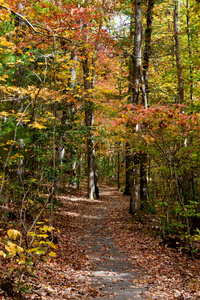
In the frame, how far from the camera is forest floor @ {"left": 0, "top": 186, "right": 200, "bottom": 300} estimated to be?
4.40 m

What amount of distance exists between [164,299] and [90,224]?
5967 mm

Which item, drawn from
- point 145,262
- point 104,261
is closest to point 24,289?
point 104,261

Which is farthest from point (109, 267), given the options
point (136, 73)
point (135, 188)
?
point (136, 73)

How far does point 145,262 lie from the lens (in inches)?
243

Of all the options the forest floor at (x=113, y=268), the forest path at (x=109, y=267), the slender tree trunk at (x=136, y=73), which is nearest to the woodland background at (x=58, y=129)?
the slender tree trunk at (x=136, y=73)

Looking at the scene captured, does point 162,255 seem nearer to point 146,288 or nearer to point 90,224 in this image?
point 146,288

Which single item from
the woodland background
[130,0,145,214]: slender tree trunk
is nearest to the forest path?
the woodland background

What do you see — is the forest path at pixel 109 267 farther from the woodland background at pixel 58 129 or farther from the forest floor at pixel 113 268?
the woodland background at pixel 58 129

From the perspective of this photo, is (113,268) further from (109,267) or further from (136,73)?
(136,73)

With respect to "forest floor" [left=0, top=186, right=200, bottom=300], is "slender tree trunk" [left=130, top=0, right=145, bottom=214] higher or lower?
higher

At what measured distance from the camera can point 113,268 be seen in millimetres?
5746

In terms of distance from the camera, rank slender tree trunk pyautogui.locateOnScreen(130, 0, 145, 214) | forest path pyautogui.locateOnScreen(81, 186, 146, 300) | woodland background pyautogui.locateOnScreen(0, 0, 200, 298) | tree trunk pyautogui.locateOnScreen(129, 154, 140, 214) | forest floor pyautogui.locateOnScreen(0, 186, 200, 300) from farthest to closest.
Answer: 1. tree trunk pyautogui.locateOnScreen(129, 154, 140, 214)
2. slender tree trunk pyautogui.locateOnScreen(130, 0, 145, 214)
3. woodland background pyautogui.locateOnScreen(0, 0, 200, 298)
4. forest path pyautogui.locateOnScreen(81, 186, 146, 300)
5. forest floor pyautogui.locateOnScreen(0, 186, 200, 300)

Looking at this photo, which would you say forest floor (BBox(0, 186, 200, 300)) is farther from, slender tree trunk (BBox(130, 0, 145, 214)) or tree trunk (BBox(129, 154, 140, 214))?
slender tree trunk (BBox(130, 0, 145, 214))

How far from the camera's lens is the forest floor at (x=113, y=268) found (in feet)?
14.4
